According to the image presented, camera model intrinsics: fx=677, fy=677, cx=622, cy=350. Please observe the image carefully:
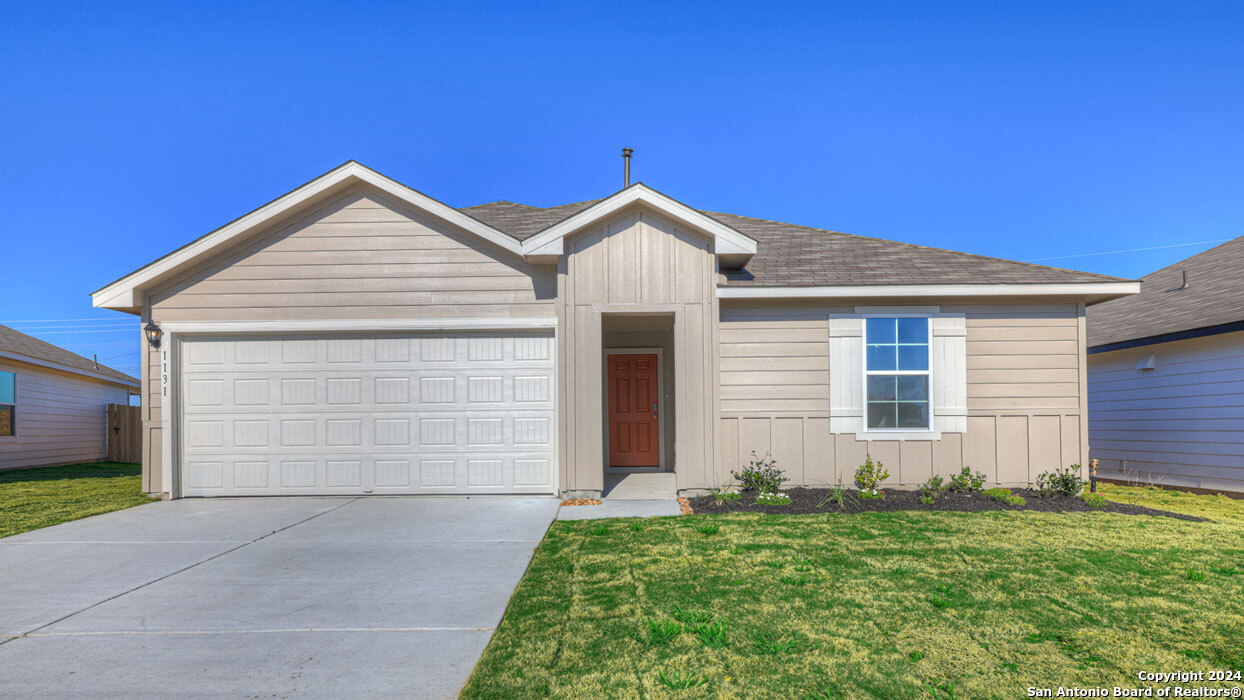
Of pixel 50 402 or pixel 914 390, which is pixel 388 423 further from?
pixel 50 402

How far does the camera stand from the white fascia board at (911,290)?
30.2 ft

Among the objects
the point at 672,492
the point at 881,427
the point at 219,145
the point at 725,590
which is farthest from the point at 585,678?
the point at 219,145

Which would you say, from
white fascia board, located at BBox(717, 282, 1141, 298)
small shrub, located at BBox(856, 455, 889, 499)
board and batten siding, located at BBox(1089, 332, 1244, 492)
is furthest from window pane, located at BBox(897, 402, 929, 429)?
board and batten siding, located at BBox(1089, 332, 1244, 492)

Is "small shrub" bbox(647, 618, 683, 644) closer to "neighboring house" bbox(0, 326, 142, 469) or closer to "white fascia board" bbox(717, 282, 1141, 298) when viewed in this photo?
"white fascia board" bbox(717, 282, 1141, 298)

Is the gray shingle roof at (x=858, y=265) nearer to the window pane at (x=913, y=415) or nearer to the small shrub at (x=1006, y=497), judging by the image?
the window pane at (x=913, y=415)

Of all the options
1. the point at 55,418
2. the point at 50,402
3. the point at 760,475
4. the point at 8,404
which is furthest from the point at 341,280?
the point at 55,418

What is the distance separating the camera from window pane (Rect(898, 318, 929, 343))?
9492mm

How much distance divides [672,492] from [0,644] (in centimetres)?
726

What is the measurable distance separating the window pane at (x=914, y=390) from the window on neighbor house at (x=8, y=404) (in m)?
18.8

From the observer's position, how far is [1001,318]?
9.55 m

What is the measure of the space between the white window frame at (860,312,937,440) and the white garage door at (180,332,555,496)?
4.35 m

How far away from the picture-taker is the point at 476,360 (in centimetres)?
947

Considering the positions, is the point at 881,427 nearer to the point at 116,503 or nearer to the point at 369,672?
the point at 369,672

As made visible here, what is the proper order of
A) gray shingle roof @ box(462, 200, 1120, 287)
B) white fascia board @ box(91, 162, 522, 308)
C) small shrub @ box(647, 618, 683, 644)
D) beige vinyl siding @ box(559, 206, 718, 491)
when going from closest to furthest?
small shrub @ box(647, 618, 683, 644)
beige vinyl siding @ box(559, 206, 718, 491)
white fascia board @ box(91, 162, 522, 308)
gray shingle roof @ box(462, 200, 1120, 287)
